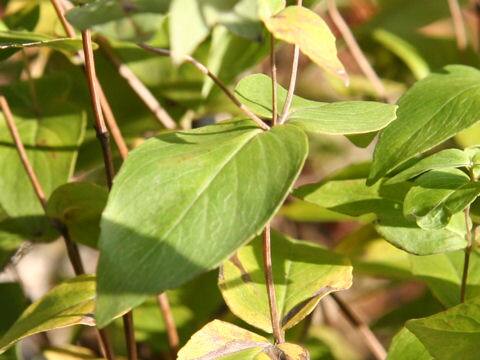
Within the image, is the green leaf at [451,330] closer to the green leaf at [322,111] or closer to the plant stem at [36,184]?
the green leaf at [322,111]

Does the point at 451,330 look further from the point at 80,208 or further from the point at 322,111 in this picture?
the point at 80,208

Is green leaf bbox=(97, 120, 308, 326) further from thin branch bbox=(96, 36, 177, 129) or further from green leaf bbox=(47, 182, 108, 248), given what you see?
thin branch bbox=(96, 36, 177, 129)

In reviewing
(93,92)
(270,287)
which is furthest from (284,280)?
(93,92)

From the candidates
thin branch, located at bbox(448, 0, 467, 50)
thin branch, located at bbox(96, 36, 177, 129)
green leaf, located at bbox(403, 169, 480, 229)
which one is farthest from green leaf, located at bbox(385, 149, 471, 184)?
thin branch, located at bbox(448, 0, 467, 50)

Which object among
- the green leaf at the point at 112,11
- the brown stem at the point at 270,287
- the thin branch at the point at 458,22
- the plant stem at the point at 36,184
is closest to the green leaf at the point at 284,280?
the brown stem at the point at 270,287

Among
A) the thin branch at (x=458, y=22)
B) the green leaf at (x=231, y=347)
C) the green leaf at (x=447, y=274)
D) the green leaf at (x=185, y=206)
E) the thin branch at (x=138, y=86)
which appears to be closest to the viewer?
the green leaf at (x=185, y=206)
